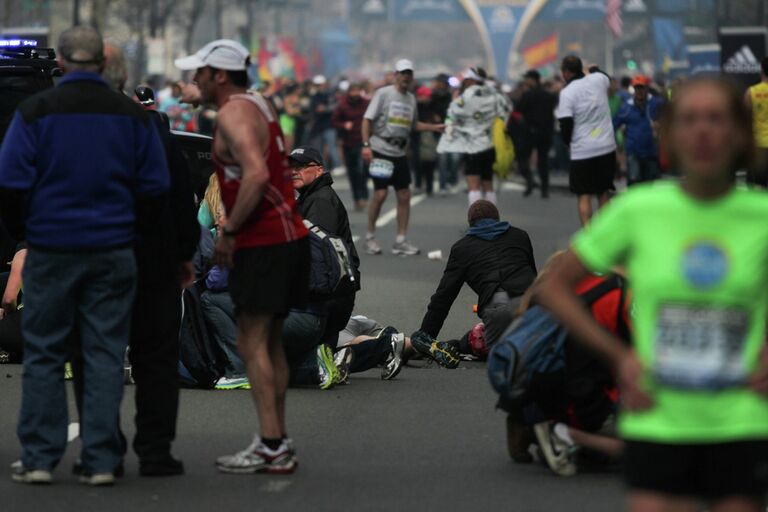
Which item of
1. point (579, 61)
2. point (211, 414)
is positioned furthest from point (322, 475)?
point (579, 61)

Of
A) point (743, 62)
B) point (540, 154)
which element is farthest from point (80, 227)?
point (743, 62)

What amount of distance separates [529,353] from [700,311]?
303 cm

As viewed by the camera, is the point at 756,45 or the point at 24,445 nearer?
the point at 24,445

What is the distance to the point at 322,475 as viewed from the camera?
7.85m

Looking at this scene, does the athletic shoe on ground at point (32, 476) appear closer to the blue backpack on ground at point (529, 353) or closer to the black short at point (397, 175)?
the blue backpack on ground at point (529, 353)

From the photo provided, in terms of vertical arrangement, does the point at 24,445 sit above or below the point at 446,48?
above

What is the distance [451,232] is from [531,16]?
11333 cm

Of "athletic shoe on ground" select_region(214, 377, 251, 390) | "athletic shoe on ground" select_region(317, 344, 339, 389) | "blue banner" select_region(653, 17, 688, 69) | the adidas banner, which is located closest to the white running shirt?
"athletic shoe on ground" select_region(317, 344, 339, 389)

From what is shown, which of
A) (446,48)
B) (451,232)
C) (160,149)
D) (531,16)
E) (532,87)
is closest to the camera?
(160,149)

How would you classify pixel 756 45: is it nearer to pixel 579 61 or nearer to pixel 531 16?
pixel 579 61

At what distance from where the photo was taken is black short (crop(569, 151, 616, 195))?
19.0 m

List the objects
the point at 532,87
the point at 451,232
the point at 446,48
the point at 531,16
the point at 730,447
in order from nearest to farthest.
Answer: the point at 730,447
the point at 451,232
the point at 532,87
the point at 531,16
the point at 446,48

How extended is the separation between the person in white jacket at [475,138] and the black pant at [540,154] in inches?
383

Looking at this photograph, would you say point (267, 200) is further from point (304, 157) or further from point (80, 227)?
point (304, 157)
